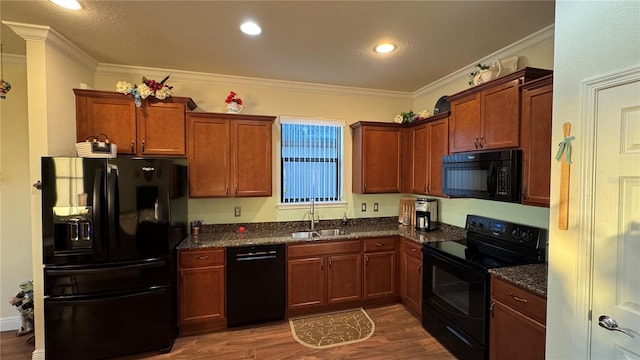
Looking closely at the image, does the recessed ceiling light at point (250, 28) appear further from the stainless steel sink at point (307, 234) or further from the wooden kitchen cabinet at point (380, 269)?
the wooden kitchen cabinet at point (380, 269)

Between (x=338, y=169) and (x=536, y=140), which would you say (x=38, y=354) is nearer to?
(x=338, y=169)

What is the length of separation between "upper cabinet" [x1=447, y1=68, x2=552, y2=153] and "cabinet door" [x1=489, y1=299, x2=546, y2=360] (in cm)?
125

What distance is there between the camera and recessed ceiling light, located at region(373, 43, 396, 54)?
8.25ft

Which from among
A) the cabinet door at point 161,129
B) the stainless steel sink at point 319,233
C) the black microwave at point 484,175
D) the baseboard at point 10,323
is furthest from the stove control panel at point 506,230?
the baseboard at point 10,323

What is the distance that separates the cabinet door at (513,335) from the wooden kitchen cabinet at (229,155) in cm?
243

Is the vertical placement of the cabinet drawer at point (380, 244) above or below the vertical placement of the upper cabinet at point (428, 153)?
below

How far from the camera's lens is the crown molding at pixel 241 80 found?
305cm

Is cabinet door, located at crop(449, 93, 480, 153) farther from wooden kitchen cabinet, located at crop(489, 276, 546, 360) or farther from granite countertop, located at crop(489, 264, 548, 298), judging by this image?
wooden kitchen cabinet, located at crop(489, 276, 546, 360)

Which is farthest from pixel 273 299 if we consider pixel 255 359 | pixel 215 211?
pixel 215 211

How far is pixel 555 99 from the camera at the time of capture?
1.53 m

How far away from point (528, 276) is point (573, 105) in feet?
3.82

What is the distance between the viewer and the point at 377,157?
3.65 m

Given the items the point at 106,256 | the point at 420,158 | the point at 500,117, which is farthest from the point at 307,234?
the point at 500,117

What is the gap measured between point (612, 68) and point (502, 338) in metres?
1.78
